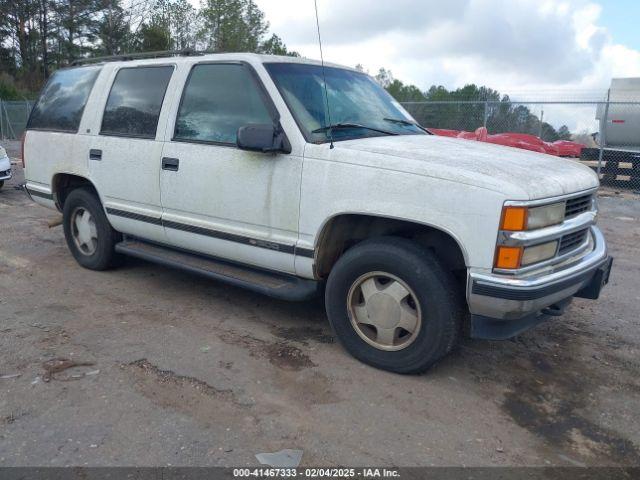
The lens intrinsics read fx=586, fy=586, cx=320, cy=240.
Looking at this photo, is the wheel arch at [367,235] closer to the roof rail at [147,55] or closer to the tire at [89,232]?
the roof rail at [147,55]

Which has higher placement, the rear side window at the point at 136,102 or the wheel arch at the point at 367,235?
the rear side window at the point at 136,102

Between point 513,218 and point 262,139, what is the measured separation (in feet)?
5.47

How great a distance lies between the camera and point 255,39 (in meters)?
39.7

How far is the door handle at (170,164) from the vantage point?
4.55m

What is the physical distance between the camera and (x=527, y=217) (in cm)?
315

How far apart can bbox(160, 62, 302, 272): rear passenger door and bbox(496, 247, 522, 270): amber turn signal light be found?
1.38 m

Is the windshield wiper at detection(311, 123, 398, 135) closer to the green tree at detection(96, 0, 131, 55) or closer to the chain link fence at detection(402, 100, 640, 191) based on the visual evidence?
the chain link fence at detection(402, 100, 640, 191)

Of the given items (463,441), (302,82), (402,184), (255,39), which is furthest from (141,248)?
(255,39)

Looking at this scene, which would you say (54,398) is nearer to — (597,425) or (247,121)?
(247,121)

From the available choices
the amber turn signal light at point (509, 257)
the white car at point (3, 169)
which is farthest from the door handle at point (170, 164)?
the white car at point (3, 169)

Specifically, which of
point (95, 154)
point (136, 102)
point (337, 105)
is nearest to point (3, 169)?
point (95, 154)

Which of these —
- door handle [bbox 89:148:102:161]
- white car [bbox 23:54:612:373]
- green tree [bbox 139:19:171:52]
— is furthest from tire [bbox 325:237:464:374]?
green tree [bbox 139:19:171:52]

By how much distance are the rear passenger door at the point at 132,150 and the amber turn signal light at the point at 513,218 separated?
2808 mm

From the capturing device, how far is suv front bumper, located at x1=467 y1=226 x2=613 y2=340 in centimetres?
317
